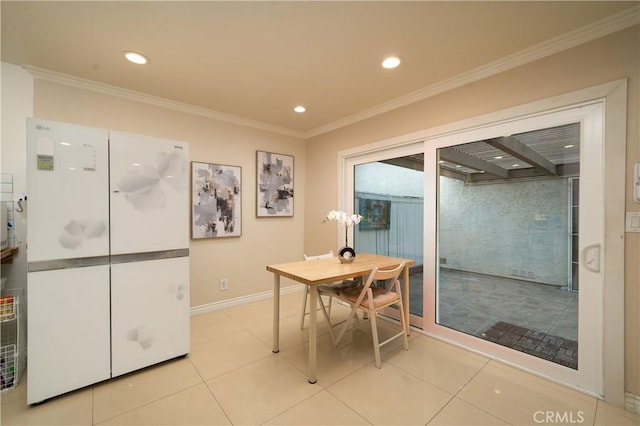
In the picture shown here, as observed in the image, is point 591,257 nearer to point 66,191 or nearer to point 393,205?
point 393,205

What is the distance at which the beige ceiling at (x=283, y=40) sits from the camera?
5.51 feet

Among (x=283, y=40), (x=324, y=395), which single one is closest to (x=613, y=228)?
(x=324, y=395)

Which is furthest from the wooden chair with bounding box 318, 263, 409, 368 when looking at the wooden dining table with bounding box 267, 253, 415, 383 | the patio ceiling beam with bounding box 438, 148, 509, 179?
the patio ceiling beam with bounding box 438, 148, 509, 179

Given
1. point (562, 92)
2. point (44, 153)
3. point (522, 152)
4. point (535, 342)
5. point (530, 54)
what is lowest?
point (535, 342)

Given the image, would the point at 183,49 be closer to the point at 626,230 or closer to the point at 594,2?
the point at 594,2

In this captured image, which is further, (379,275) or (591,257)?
(379,275)

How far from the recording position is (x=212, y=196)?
3.40 metres

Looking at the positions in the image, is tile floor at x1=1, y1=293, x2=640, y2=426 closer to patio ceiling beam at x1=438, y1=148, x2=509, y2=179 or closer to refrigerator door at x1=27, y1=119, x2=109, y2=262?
refrigerator door at x1=27, y1=119, x2=109, y2=262

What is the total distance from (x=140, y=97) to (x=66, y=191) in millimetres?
1506

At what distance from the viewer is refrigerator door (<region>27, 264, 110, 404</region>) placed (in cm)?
178

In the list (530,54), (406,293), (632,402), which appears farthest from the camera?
(406,293)

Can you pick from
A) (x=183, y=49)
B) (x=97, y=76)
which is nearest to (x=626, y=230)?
(x=183, y=49)

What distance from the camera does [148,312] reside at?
2182mm

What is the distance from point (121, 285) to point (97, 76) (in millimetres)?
1937
